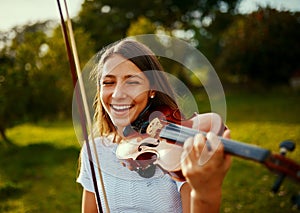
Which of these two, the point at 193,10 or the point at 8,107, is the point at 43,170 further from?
the point at 193,10

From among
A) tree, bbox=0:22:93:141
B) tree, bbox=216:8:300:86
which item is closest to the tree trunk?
tree, bbox=0:22:93:141

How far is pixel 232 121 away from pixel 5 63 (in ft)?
11.7

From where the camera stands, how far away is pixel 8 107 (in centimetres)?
563

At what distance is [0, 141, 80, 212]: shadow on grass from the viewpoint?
385cm

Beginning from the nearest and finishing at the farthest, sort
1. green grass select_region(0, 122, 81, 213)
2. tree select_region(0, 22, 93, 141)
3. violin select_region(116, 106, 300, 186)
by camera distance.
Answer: violin select_region(116, 106, 300, 186) < green grass select_region(0, 122, 81, 213) < tree select_region(0, 22, 93, 141)

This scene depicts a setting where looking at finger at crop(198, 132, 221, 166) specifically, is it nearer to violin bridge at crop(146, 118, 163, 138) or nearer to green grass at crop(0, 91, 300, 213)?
violin bridge at crop(146, 118, 163, 138)

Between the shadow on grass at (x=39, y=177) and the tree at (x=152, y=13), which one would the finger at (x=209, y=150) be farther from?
the tree at (x=152, y=13)

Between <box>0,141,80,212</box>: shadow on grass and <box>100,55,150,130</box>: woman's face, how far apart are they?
98.3 inches

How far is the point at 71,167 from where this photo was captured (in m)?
4.84

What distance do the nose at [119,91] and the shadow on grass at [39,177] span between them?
100.0 inches

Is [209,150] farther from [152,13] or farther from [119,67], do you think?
[152,13]

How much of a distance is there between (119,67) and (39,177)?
137 inches

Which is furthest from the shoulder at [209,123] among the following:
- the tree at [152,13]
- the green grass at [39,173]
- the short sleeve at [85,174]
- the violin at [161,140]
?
the tree at [152,13]

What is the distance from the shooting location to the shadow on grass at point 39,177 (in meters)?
3.85
